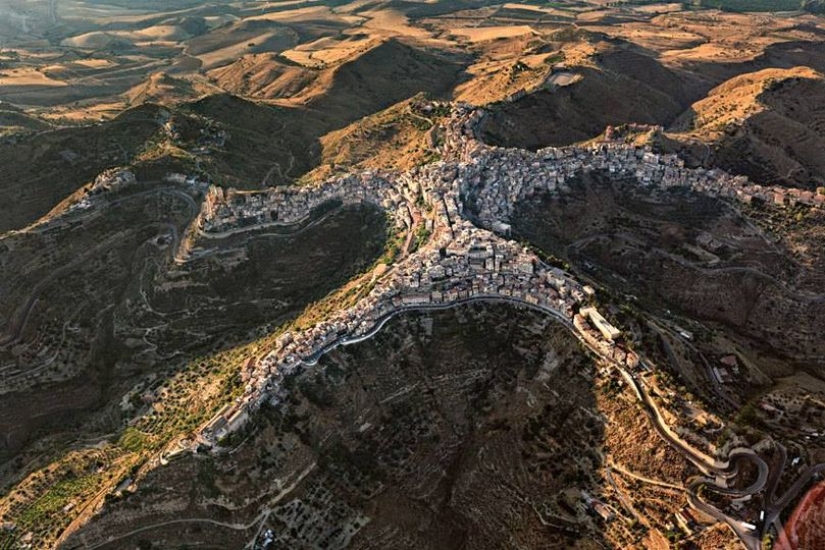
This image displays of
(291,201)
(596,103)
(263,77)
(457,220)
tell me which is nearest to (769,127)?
(596,103)

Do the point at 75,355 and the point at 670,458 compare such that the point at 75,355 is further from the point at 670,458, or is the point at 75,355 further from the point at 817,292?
the point at 817,292

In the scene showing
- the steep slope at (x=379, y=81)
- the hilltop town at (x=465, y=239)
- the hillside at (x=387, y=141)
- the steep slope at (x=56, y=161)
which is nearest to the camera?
the hilltop town at (x=465, y=239)

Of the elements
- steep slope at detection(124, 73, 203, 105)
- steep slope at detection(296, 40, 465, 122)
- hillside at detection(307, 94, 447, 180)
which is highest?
hillside at detection(307, 94, 447, 180)

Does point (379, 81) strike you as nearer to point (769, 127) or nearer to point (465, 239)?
point (769, 127)

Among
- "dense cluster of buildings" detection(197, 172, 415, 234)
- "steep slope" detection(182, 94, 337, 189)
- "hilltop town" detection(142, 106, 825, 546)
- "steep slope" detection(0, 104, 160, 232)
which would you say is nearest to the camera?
"hilltop town" detection(142, 106, 825, 546)

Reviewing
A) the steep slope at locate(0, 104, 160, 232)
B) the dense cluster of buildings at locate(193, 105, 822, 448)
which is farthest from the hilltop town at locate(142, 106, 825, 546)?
the steep slope at locate(0, 104, 160, 232)

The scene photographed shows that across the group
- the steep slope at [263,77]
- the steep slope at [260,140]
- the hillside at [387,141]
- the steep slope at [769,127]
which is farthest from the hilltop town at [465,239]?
the steep slope at [263,77]

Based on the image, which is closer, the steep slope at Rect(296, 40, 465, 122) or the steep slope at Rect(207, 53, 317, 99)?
the steep slope at Rect(296, 40, 465, 122)

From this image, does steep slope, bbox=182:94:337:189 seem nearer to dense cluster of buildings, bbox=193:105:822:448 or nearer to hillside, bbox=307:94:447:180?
hillside, bbox=307:94:447:180

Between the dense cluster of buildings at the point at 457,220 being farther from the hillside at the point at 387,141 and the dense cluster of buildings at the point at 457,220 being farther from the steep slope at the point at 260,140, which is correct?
the steep slope at the point at 260,140

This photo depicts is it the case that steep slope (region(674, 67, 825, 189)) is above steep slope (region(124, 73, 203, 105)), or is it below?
above
